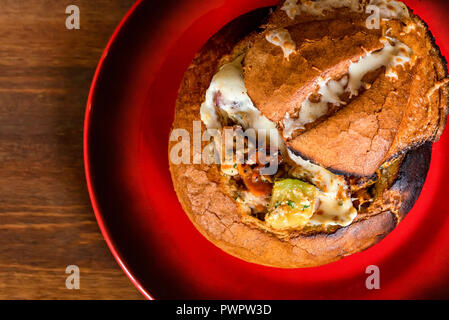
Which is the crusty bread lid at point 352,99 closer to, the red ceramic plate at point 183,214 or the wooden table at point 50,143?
the red ceramic plate at point 183,214

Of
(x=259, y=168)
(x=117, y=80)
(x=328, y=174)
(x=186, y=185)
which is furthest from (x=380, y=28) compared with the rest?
(x=117, y=80)

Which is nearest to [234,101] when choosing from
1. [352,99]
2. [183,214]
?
[352,99]

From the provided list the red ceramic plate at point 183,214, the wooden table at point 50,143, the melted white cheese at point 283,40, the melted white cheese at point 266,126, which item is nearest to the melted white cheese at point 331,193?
the melted white cheese at point 266,126

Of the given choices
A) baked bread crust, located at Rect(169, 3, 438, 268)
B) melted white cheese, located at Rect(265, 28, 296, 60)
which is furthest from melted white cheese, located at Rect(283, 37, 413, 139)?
baked bread crust, located at Rect(169, 3, 438, 268)

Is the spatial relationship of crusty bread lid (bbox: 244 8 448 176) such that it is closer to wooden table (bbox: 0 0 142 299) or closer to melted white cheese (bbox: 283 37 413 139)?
melted white cheese (bbox: 283 37 413 139)

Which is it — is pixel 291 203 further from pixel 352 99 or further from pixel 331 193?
pixel 352 99

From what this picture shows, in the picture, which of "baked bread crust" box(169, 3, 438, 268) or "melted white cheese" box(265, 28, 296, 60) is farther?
"baked bread crust" box(169, 3, 438, 268)
